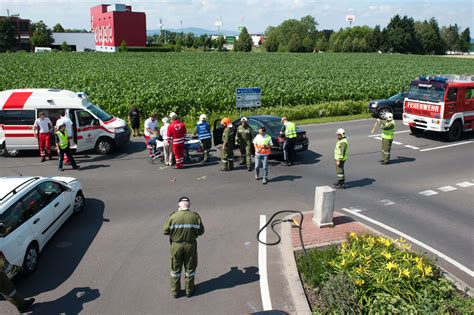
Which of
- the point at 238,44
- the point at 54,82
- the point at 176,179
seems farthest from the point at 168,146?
the point at 238,44

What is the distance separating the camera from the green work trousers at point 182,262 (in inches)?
251

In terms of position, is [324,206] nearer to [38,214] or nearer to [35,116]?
[38,214]

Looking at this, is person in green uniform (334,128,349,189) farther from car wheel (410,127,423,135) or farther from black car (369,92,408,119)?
black car (369,92,408,119)

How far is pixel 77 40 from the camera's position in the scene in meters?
133

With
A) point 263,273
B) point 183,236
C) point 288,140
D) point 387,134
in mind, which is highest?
point 387,134

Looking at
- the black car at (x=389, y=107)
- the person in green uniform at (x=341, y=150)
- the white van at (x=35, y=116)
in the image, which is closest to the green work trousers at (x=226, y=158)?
the person in green uniform at (x=341, y=150)

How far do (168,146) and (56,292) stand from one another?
783 cm

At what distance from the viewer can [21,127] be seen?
1496 centimetres

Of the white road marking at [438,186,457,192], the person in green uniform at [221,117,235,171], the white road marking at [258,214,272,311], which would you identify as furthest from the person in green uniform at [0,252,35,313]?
the white road marking at [438,186,457,192]

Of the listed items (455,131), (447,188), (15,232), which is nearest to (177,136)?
(15,232)

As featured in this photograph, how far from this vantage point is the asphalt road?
673 cm

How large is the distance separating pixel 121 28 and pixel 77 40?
89.3ft

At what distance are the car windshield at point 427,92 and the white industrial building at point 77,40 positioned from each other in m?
129

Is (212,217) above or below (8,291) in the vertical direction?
below
